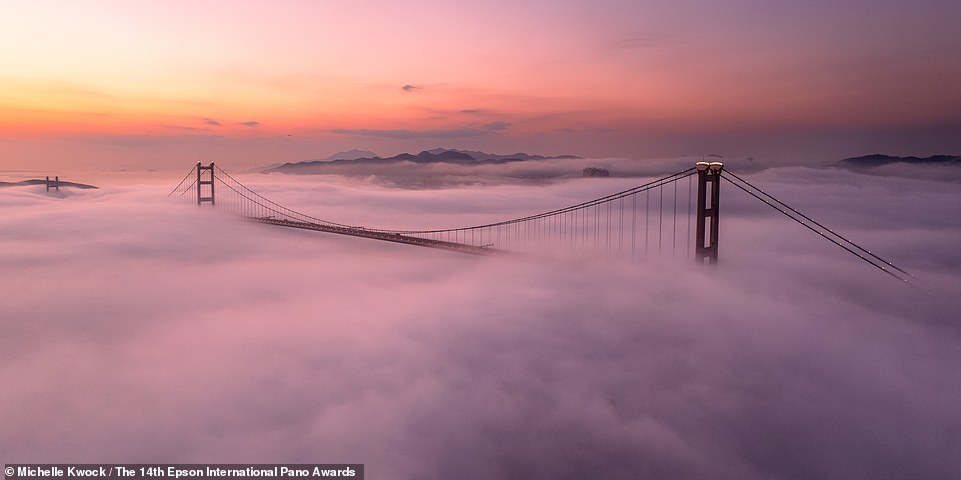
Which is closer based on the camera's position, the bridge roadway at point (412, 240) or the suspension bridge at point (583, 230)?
the suspension bridge at point (583, 230)

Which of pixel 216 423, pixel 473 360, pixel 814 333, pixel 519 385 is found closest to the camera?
pixel 216 423

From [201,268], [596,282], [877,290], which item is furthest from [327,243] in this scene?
[877,290]

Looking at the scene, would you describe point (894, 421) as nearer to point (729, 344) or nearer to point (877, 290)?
point (729, 344)

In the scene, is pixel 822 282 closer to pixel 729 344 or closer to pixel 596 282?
pixel 596 282

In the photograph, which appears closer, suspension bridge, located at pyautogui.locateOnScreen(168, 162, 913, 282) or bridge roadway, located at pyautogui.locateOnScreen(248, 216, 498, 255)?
suspension bridge, located at pyautogui.locateOnScreen(168, 162, 913, 282)

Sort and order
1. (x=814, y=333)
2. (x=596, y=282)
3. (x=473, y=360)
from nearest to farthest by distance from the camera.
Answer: (x=473, y=360) → (x=814, y=333) → (x=596, y=282)

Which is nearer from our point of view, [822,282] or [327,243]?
[822,282]

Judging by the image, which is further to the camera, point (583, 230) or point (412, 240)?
point (583, 230)
